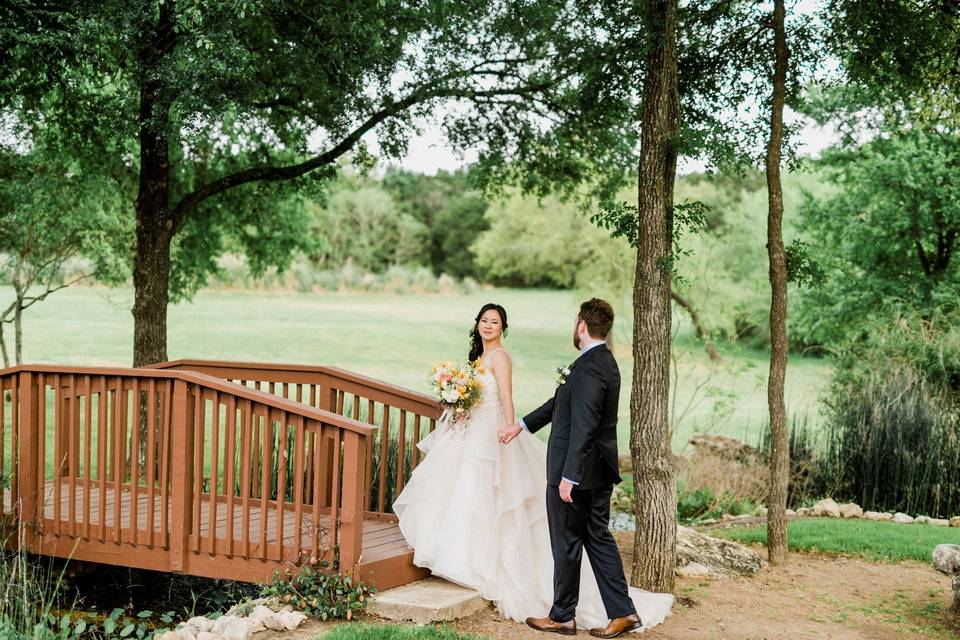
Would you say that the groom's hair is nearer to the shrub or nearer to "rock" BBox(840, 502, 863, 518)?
the shrub

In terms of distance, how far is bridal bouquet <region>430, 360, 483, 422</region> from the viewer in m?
6.25

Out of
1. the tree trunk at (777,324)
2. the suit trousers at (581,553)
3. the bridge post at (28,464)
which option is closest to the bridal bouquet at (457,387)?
the suit trousers at (581,553)

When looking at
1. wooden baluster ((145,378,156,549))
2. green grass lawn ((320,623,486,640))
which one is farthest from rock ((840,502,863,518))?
wooden baluster ((145,378,156,549))

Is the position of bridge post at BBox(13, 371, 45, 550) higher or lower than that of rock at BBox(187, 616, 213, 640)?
higher

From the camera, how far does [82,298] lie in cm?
4747

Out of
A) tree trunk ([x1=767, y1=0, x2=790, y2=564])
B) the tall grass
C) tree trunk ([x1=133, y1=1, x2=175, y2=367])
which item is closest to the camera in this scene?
tree trunk ([x1=767, y1=0, x2=790, y2=564])

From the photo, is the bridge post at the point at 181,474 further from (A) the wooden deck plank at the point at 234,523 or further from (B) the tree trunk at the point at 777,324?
(B) the tree trunk at the point at 777,324

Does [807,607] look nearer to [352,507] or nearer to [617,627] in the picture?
[617,627]

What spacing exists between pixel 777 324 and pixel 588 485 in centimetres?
310

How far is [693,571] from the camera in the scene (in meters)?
7.24

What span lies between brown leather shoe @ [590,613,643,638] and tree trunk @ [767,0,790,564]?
2629 millimetres

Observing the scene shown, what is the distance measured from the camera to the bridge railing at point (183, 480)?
5793 mm

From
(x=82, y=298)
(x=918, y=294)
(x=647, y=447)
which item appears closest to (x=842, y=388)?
(x=918, y=294)

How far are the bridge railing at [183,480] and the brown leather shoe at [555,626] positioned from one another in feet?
3.94
